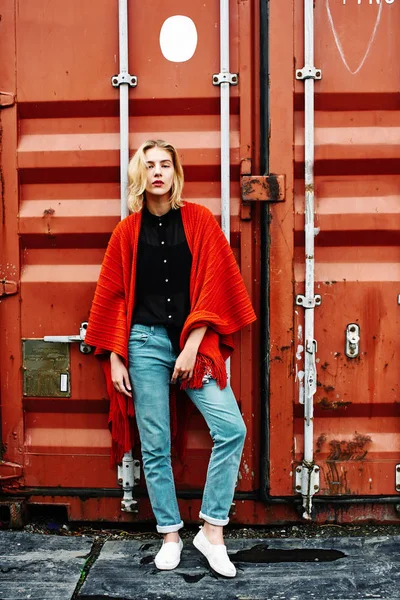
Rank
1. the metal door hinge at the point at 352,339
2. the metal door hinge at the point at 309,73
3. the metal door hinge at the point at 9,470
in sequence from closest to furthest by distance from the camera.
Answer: the metal door hinge at the point at 309,73
the metal door hinge at the point at 352,339
the metal door hinge at the point at 9,470

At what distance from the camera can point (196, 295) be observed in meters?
2.72

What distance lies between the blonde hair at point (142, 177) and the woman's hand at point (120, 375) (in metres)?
0.71

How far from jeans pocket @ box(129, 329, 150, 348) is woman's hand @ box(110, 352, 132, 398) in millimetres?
107

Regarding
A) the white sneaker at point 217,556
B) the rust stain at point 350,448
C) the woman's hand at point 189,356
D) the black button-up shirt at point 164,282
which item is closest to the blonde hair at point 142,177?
the black button-up shirt at point 164,282

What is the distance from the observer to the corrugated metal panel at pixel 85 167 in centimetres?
299

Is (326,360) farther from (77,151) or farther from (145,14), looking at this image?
(145,14)

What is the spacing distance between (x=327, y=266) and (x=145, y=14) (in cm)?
155

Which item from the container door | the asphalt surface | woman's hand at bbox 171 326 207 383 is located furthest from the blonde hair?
the asphalt surface

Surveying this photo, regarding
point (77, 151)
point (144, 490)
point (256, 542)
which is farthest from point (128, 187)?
point (256, 542)

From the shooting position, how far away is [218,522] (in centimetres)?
271

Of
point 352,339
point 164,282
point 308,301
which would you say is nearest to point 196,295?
point 164,282

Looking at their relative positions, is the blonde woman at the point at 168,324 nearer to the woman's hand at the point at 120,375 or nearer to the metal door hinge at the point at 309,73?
the woman's hand at the point at 120,375

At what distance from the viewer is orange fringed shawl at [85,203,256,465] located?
271cm

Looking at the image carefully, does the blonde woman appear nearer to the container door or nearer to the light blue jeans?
the light blue jeans
